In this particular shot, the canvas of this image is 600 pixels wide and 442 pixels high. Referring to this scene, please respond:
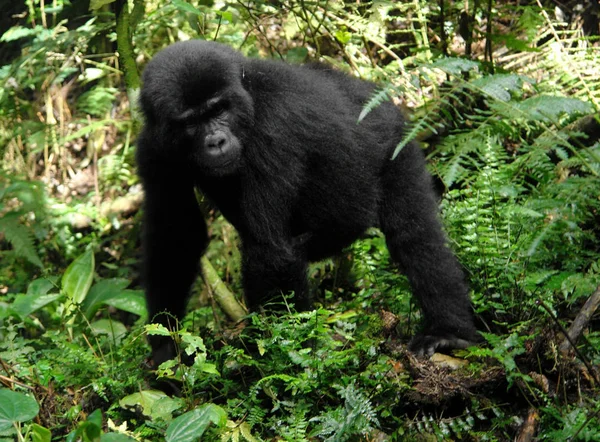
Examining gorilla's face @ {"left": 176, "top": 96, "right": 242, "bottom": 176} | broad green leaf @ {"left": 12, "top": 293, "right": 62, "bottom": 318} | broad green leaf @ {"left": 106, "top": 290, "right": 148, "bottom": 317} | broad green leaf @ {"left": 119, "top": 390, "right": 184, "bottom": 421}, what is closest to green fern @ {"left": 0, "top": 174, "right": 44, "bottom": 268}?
broad green leaf @ {"left": 12, "top": 293, "right": 62, "bottom": 318}

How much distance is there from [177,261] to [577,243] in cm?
286

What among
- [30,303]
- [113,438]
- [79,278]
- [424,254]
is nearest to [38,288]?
[79,278]

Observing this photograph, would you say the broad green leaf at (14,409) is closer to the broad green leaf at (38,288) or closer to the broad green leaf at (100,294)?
the broad green leaf at (100,294)

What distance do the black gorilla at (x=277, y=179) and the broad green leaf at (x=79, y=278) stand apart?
896 millimetres

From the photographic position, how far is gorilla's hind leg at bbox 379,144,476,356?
4617mm

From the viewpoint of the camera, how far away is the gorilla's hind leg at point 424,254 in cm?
462

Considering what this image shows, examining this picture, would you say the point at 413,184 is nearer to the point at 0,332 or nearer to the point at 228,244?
the point at 228,244

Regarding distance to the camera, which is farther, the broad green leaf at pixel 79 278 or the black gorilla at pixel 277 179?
the broad green leaf at pixel 79 278

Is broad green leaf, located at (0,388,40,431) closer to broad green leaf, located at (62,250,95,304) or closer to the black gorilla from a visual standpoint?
the black gorilla

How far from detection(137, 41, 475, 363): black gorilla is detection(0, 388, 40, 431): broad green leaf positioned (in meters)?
1.72

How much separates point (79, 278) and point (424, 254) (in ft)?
9.86

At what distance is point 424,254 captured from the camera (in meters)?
4.83

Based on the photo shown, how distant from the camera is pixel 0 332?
5.63 metres

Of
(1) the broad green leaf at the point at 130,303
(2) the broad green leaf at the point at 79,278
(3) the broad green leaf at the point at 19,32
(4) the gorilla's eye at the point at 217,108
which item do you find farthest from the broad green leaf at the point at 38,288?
(3) the broad green leaf at the point at 19,32
